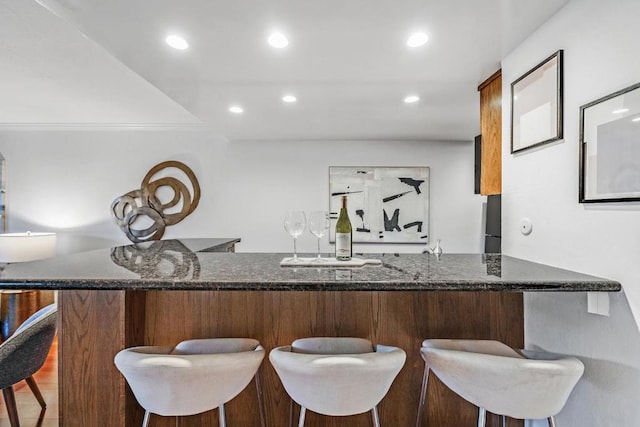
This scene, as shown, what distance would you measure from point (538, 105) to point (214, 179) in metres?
3.61

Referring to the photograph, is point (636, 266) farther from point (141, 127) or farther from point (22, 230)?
point (22, 230)

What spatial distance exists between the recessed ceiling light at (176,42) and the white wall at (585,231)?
5.87 feet

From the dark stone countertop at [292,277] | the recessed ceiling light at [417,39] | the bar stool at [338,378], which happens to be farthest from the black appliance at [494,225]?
the bar stool at [338,378]

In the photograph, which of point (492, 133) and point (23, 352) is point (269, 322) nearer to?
point (23, 352)

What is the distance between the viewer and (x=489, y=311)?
4.96 ft

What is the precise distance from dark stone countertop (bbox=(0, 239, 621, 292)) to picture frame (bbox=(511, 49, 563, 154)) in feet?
→ 1.97

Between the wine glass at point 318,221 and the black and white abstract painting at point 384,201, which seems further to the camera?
the black and white abstract painting at point 384,201

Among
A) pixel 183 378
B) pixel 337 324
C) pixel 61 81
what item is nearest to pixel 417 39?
pixel 337 324

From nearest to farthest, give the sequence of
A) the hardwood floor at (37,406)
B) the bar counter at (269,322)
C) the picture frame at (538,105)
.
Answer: the bar counter at (269,322) → the picture frame at (538,105) → the hardwood floor at (37,406)

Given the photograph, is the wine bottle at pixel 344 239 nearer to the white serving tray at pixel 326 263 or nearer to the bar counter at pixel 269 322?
the white serving tray at pixel 326 263

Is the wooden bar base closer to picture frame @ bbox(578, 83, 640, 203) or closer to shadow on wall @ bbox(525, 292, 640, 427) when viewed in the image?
shadow on wall @ bbox(525, 292, 640, 427)

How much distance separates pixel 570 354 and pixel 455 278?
0.66m

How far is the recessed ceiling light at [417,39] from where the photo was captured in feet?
5.50

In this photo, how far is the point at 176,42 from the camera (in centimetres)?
176
